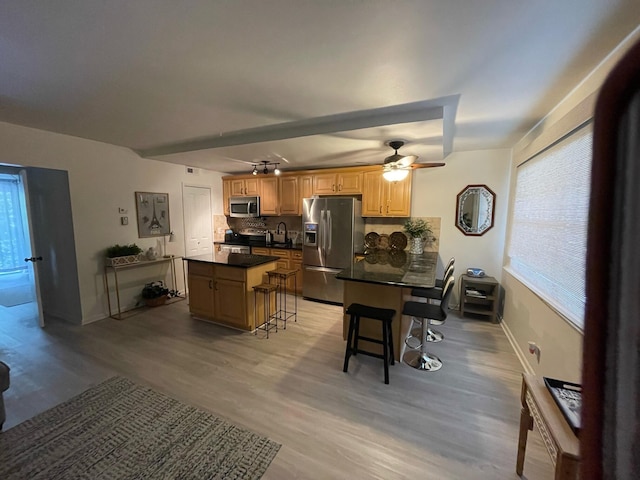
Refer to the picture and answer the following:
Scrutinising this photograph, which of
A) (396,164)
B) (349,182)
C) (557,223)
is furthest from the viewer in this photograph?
(349,182)

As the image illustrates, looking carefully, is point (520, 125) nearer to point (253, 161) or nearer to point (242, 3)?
point (242, 3)

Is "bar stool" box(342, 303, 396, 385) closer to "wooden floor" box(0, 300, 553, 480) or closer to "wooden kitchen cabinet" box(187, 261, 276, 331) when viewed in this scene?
"wooden floor" box(0, 300, 553, 480)

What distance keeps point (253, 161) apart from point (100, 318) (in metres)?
3.17

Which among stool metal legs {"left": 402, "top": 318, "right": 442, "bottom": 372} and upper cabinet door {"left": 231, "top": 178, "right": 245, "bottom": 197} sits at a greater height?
upper cabinet door {"left": 231, "top": 178, "right": 245, "bottom": 197}

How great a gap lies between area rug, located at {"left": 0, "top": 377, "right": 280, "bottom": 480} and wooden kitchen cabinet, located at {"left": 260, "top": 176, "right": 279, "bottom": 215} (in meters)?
3.62

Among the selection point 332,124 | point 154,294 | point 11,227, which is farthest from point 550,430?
point 11,227

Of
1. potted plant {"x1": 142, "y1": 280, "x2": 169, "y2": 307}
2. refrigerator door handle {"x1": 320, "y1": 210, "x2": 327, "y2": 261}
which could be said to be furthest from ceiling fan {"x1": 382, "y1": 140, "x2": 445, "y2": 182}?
potted plant {"x1": 142, "y1": 280, "x2": 169, "y2": 307}

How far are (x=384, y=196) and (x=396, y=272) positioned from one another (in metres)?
1.84

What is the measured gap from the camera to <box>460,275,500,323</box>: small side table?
3801 mm

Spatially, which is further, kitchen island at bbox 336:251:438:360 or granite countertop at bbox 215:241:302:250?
granite countertop at bbox 215:241:302:250

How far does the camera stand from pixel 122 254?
3.93m

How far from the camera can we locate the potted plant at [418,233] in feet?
14.4

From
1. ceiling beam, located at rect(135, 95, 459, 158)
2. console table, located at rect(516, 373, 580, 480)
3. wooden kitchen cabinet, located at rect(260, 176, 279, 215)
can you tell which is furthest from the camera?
wooden kitchen cabinet, located at rect(260, 176, 279, 215)

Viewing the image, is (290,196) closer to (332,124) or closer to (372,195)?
(372,195)
